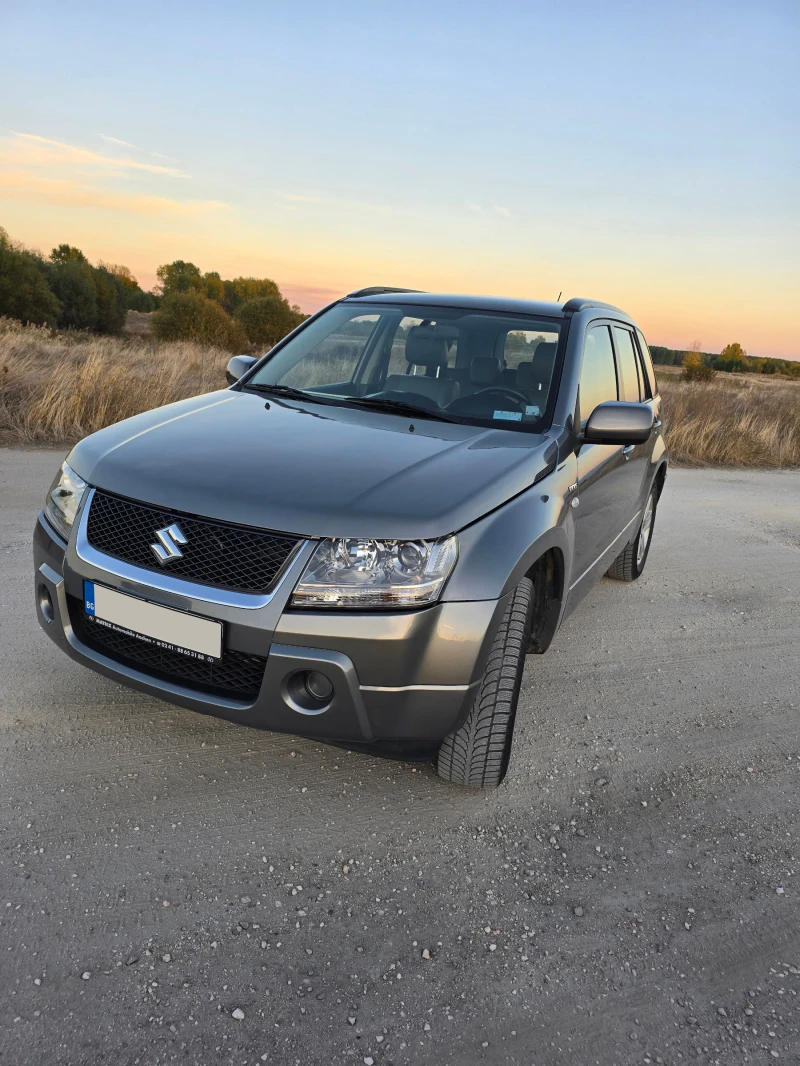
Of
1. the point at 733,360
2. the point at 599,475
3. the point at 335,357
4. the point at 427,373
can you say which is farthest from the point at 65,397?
the point at 733,360

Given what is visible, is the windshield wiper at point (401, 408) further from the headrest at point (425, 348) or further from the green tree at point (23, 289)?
the green tree at point (23, 289)

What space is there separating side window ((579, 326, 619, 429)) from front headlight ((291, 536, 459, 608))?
1318mm

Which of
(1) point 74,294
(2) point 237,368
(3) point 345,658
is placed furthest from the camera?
(1) point 74,294

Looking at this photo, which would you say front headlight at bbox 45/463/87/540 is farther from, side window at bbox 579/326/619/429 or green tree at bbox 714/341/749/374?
green tree at bbox 714/341/749/374

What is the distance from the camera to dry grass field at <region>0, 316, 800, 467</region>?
8234 mm

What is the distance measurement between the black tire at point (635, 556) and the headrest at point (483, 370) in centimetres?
190

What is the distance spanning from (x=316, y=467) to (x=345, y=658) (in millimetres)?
636

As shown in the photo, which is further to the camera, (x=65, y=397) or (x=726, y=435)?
(x=726, y=435)

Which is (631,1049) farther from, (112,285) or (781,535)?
(112,285)

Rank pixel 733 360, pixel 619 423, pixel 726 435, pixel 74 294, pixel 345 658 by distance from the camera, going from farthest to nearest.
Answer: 1. pixel 733 360
2. pixel 74 294
3. pixel 726 435
4. pixel 619 423
5. pixel 345 658

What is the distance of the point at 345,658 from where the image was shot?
2098mm

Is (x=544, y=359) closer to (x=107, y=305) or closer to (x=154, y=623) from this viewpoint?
(x=154, y=623)

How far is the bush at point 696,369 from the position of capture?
118 ft

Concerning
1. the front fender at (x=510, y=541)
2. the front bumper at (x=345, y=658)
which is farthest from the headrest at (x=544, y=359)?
the front bumper at (x=345, y=658)
